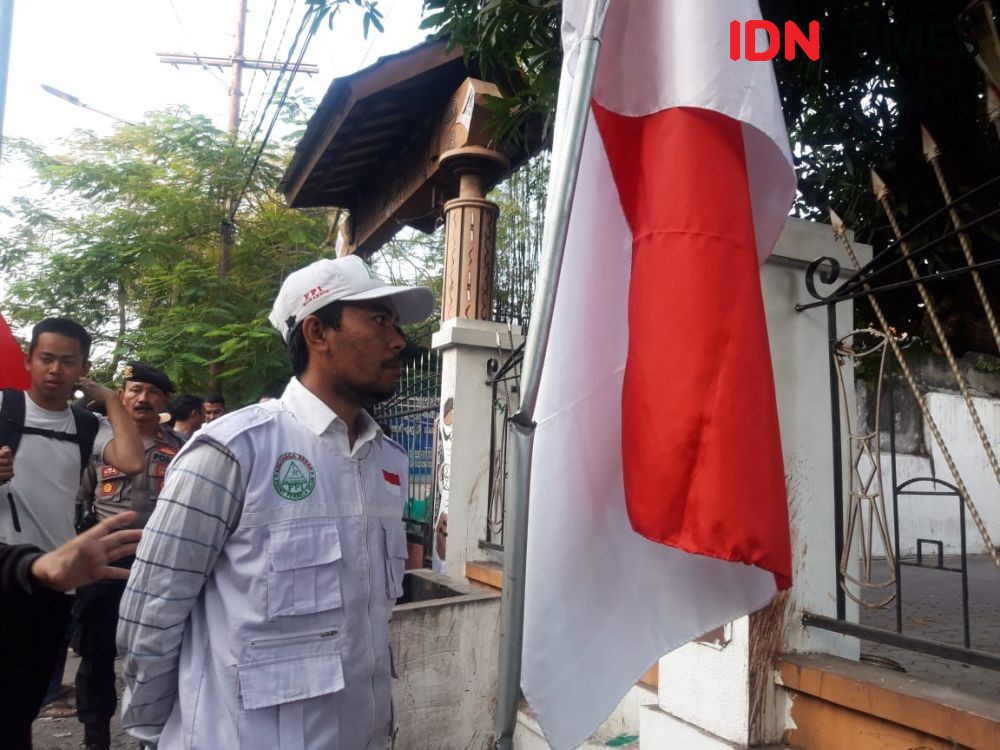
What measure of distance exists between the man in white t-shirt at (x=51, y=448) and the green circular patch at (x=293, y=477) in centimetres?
177

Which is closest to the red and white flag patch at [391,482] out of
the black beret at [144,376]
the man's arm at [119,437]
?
the man's arm at [119,437]

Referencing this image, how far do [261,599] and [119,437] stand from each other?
2105 mm

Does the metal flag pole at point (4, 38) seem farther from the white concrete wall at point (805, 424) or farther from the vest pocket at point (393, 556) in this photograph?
the white concrete wall at point (805, 424)

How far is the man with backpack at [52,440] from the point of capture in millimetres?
3086

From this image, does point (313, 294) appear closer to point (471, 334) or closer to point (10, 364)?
point (10, 364)

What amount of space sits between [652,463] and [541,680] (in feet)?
1.48

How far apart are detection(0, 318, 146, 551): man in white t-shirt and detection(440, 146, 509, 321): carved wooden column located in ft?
8.48

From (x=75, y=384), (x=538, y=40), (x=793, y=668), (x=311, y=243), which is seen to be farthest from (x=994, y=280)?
(x=311, y=243)

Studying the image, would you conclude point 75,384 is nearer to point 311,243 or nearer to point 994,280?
point 994,280

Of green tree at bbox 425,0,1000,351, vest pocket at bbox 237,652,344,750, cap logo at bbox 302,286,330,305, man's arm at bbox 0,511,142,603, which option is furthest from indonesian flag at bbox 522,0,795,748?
green tree at bbox 425,0,1000,351

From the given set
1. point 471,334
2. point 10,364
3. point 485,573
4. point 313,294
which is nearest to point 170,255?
point 471,334

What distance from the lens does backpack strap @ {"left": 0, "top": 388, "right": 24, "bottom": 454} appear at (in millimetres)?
3105

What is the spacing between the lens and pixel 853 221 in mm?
4316

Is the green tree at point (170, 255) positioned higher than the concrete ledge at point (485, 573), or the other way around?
the green tree at point (170, 255)
